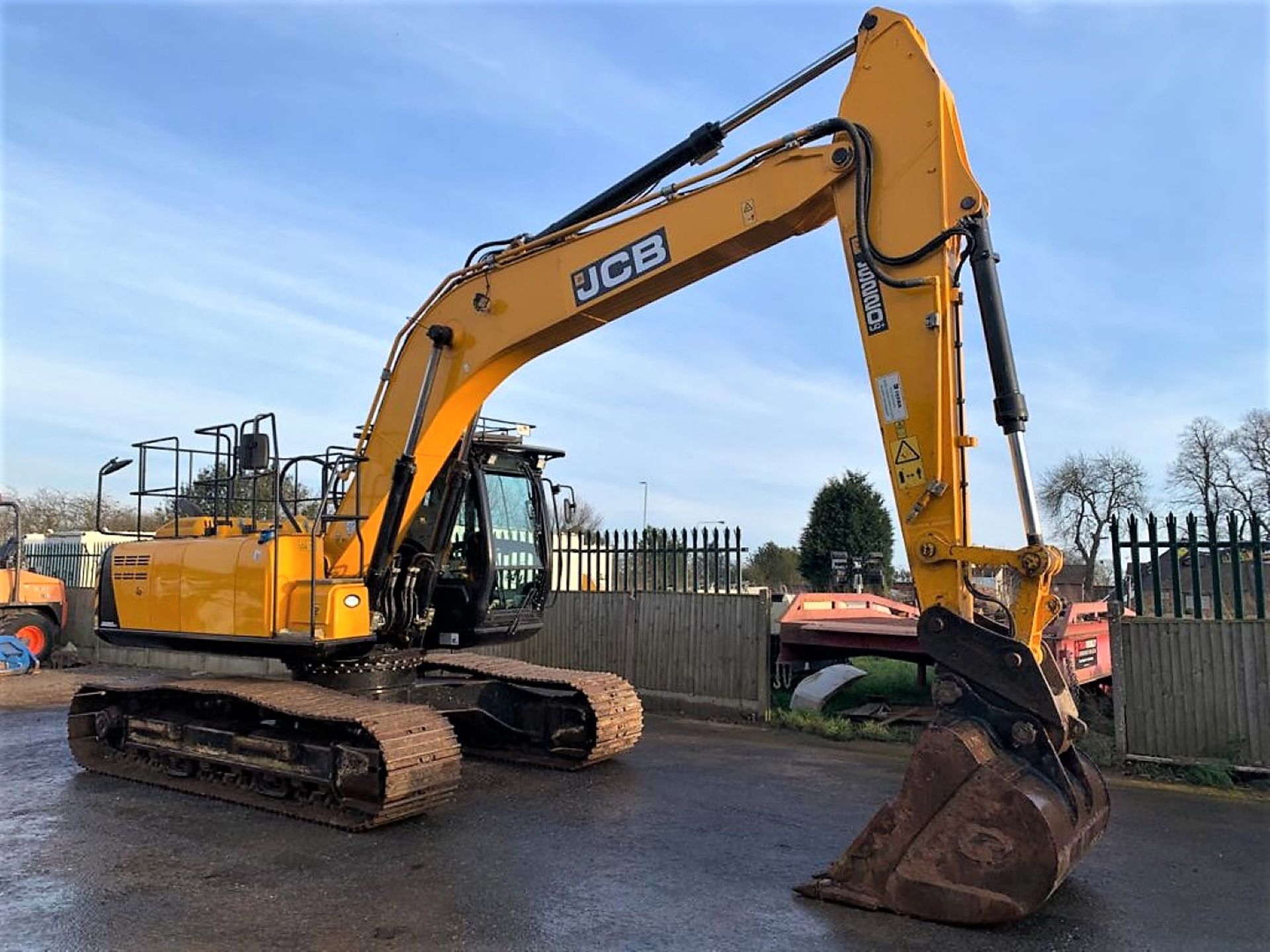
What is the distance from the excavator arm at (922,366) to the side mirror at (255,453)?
6.78ft

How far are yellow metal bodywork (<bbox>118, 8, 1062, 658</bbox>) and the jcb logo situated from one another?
0.03 m

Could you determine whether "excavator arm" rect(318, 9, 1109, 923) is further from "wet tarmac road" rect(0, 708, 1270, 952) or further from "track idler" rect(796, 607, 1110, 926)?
"wet tarmac road" rect(0, 708, 1270, 952)

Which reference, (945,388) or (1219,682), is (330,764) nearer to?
(945,388)

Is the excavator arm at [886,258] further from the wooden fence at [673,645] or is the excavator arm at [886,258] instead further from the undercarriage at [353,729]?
the wooden fence at [673,645]

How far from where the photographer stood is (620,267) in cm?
641

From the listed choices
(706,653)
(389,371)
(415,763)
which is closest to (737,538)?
(706,653)

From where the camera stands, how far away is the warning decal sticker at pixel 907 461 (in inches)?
199

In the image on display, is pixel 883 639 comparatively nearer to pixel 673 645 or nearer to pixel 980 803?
pixel 673 645

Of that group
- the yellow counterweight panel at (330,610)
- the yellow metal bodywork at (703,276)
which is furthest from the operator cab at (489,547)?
the yellow counterweight panel at (330,610)

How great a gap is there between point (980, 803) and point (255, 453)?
18.0ft

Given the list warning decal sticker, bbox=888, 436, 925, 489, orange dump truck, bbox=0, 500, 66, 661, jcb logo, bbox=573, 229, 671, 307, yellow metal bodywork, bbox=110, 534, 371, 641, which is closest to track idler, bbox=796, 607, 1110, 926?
warning decal sticker, bbox=888, 436, 925, 489

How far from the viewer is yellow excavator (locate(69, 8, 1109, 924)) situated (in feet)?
14.9

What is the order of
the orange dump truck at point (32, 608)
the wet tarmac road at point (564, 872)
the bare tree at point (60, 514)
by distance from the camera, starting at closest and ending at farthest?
1. the wet tarmac road at point (564, 872)
2. the orange dump truck at point (32, 608)
3. the bare tree at point (60, 514)

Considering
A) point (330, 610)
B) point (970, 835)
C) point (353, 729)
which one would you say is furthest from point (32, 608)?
point (970, 835)
